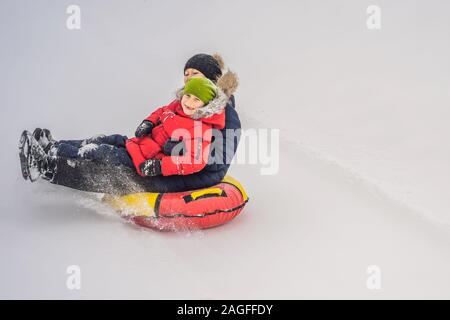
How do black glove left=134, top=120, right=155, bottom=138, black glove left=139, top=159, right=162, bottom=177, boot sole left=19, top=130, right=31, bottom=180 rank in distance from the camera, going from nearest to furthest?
boot sole left=19, top=130, right=31, bottom=180 → black glove left=139, top=159, right=162, bottom=177 → black glove left=134, top=120, right=155, bottom=138

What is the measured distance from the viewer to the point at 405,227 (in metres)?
3.27

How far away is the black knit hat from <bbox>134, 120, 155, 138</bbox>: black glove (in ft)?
1.33

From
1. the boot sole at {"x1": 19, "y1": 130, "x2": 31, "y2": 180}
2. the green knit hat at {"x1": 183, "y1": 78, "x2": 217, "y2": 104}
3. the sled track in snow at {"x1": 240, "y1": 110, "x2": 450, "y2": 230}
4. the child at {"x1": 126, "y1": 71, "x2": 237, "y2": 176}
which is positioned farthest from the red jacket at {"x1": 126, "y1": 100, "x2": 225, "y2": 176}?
the sled track in snow at {"x1": 240, "y1": 110, "x2": 450, "y2": 230}

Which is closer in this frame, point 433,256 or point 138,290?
point 138,290

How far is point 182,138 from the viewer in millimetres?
2930

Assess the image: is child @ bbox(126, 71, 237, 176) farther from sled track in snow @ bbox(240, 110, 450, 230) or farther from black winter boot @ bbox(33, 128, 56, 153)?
sled track in snow @ bbox(240, 110, 450, 230)

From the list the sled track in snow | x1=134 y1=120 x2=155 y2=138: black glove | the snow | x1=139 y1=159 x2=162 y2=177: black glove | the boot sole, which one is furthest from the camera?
the sled track in snow

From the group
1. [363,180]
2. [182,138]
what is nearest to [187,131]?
[182,138]

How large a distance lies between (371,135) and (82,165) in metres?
2.48

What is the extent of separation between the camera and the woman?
9.64ft

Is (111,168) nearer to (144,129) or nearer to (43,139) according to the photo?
(144,129)

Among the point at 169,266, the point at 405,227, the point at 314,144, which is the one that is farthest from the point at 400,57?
the point at 169,266

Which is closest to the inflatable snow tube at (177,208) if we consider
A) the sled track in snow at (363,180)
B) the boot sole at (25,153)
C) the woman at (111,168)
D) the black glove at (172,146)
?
the woman at (111,168)

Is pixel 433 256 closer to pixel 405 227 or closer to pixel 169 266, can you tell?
pixel 405 227
